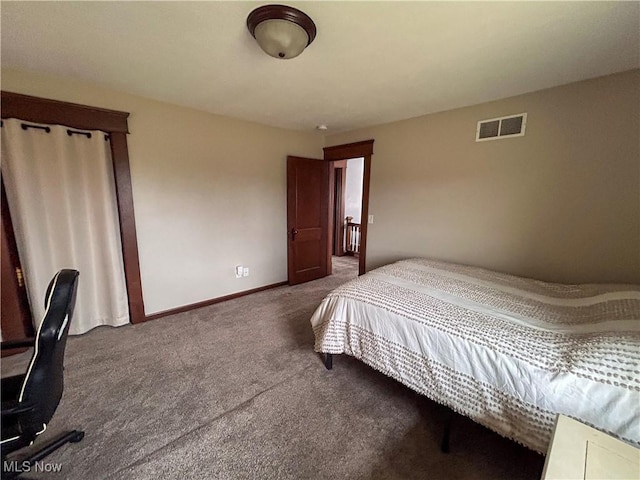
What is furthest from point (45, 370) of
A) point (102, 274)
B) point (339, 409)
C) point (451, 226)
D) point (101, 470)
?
point (451, 226)

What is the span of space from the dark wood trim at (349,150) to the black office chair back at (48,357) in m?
3.28

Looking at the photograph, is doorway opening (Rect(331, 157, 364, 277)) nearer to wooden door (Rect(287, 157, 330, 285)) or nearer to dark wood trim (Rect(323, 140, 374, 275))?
wooden door (Rect(287, 157, 330, 285))

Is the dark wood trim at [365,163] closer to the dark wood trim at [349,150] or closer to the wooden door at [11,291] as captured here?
the dark wood trim at [349,150]

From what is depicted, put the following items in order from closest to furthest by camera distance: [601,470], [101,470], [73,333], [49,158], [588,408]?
1. [601,470]
2. [588,408]
3. [101,470]
4. [49,158]
5. [73,333]

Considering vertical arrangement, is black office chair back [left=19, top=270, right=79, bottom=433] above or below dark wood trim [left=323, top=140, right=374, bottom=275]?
below

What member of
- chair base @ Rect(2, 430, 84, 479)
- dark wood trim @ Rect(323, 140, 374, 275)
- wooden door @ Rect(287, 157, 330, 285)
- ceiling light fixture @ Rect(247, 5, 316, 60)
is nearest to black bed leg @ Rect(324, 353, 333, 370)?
chair base @ Rect(2, 430, 84, 479)

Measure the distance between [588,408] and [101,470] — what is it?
2.27m

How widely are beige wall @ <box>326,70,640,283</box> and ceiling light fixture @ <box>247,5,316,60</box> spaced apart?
6.69ft

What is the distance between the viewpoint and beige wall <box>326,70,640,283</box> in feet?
6.38

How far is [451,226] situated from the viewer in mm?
2869

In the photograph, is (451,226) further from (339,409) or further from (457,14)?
(339,409)

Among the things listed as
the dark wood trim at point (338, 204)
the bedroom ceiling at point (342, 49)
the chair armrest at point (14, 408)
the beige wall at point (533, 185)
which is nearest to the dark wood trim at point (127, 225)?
the bedroom ceiling at point (342, 49)

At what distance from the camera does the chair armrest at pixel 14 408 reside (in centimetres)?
95

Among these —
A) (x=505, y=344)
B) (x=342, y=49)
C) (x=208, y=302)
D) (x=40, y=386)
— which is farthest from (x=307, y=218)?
(x=40, y=386)
